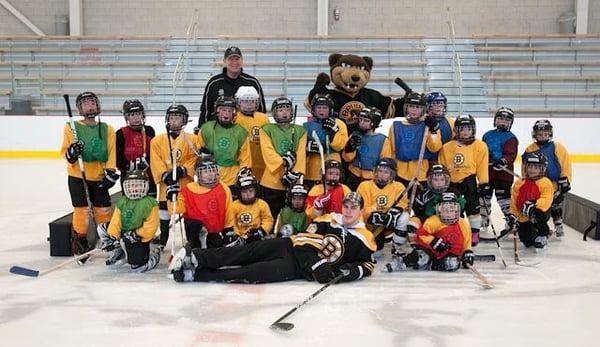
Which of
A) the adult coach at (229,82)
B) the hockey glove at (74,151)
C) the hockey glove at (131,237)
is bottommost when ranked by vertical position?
the hockey glove at (131,237)

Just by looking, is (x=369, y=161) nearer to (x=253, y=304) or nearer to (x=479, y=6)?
(x=253, y=304)

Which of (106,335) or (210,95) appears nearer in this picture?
(106,335)

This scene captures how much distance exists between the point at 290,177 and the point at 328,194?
0.85 feet

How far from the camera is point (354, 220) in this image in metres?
3.62

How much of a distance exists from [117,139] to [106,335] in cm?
179

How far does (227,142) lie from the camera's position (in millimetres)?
4137

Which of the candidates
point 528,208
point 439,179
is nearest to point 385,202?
point 439,179

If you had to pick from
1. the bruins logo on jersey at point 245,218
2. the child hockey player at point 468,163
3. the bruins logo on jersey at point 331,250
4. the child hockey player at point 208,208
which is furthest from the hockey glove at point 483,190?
the child hockey player at point 208,208

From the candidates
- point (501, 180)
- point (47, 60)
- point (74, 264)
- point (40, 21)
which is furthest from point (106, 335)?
point (40, 21)

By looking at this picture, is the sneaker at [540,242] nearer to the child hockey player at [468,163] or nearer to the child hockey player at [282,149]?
the child hockey player at [468,163]

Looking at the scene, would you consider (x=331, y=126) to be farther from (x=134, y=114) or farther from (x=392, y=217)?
(x=134, y=114)

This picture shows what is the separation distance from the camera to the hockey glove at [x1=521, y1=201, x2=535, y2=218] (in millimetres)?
4246

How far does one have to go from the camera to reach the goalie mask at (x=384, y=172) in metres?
3.95

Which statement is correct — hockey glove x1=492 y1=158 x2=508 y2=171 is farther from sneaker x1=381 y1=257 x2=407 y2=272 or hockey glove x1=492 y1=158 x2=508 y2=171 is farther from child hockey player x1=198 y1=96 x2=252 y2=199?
child hockey player x1=198 y1=96 x2=252 y2=199
